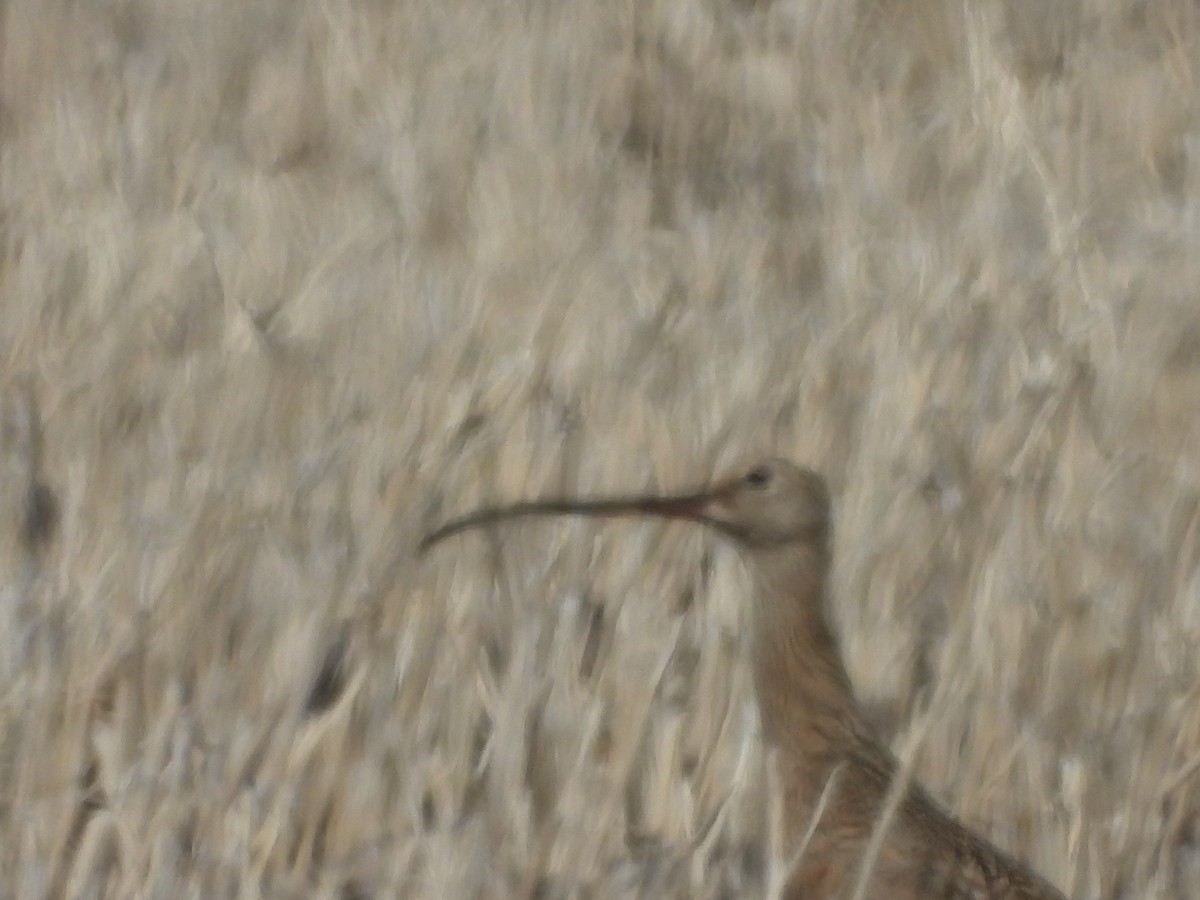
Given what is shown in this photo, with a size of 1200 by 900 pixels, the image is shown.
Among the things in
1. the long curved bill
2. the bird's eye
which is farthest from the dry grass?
the bird's eye

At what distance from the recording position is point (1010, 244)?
378 cm

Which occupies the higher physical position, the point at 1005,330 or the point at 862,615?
the point at 1005,330

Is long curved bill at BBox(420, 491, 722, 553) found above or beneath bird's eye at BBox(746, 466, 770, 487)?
beneath

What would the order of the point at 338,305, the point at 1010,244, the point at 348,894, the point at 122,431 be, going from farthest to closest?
the point at 1010,244, the point at 338,305, the point at 122,431, the point at 348,894

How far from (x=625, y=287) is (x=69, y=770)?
129 cm

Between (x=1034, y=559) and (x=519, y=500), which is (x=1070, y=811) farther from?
(x=519, y=500)

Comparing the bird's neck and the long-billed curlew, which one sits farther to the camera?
the bird's neck

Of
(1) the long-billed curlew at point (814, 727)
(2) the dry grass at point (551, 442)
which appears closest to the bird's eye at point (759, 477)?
(1) the long-billed curlew at point (814, 727)

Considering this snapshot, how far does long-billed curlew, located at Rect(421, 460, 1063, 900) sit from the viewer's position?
2.22 m

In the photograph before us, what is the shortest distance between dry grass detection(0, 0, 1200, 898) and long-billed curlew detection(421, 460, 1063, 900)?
82 millimetres

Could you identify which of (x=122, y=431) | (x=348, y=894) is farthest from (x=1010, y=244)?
(x=348, y=894)

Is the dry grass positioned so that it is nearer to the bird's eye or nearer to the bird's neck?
the bird's neck

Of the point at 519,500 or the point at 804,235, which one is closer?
the point at 519,500

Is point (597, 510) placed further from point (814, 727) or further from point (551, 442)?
point (551, 442)
